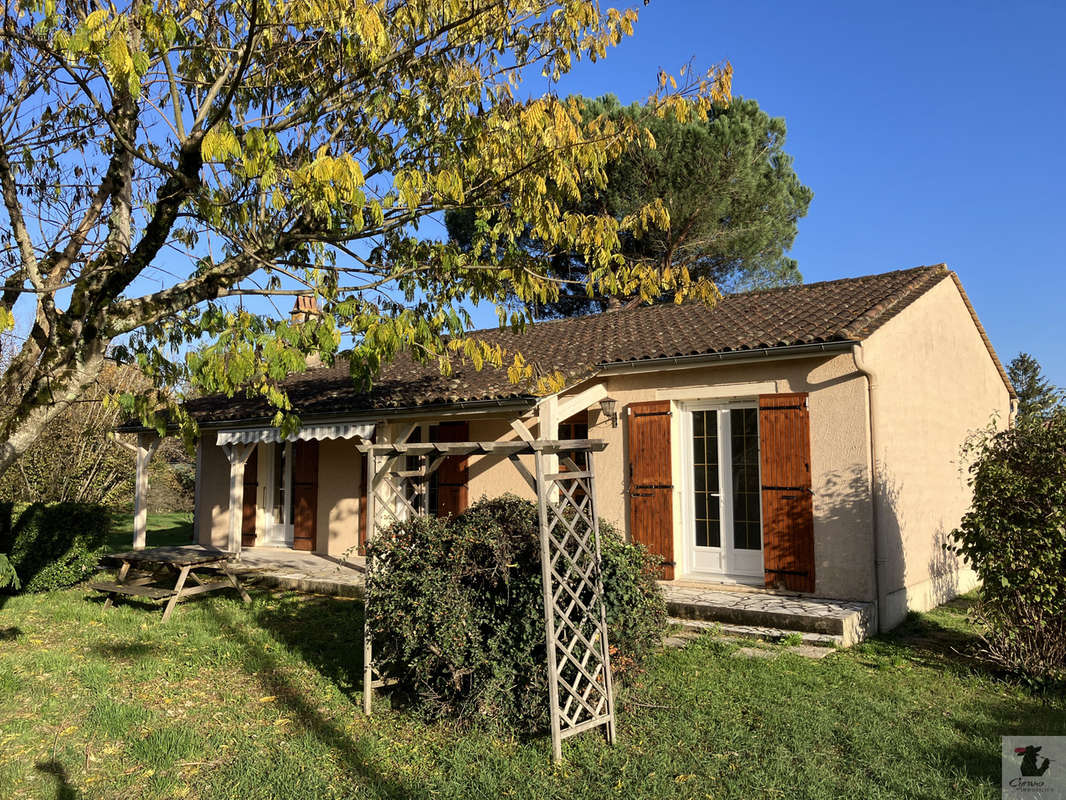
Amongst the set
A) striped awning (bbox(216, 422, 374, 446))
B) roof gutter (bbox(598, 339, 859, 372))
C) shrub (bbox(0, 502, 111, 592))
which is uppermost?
roof gutter (bbox(598, 339, 859, 372))

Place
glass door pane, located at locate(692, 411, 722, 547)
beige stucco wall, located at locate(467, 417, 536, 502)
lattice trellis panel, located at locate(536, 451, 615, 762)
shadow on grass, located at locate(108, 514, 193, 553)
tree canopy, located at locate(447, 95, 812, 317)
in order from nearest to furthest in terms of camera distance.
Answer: lattice trellis panel, located at locate(536, 451, 615, 762) → glass door pane, located at locate(692, 411, 722, 547) → beige stucco wall, located at locate(467, 417, 536, 502) → shadow on grass, located at locate(108, 514, 193, 553) → tree canopy, located at locate(447, 95, 812, 317)

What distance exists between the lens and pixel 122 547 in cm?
1533

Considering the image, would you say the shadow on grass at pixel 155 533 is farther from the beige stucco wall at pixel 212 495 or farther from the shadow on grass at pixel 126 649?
the shadow on grass at pixel 126 649

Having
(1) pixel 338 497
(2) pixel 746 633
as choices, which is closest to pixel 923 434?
(2) pixel 746 633

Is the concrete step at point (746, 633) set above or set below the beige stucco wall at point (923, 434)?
below

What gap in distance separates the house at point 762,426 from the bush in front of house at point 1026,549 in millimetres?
1684

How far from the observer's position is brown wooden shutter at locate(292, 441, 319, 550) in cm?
1305

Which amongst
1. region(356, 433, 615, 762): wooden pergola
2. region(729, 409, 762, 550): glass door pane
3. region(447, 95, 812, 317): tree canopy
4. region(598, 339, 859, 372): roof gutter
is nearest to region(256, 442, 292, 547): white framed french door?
region(447, 95, 812, 317): tree canopy

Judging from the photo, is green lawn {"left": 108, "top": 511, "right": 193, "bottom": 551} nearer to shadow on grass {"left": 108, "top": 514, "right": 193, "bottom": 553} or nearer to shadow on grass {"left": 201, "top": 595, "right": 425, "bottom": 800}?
shadow on grass {"left": 108, "top": 514, "right": 193, "bottom": 553}

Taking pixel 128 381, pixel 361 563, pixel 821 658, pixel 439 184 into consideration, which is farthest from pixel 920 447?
pixel 128 381

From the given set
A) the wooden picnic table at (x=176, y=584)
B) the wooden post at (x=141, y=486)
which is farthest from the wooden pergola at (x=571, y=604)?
the wooden post at (x=141, y=486)

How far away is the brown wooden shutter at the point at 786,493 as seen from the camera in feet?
27.4

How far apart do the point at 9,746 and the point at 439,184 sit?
484 cm

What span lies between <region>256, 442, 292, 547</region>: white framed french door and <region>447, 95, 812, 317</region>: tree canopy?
6842mm
